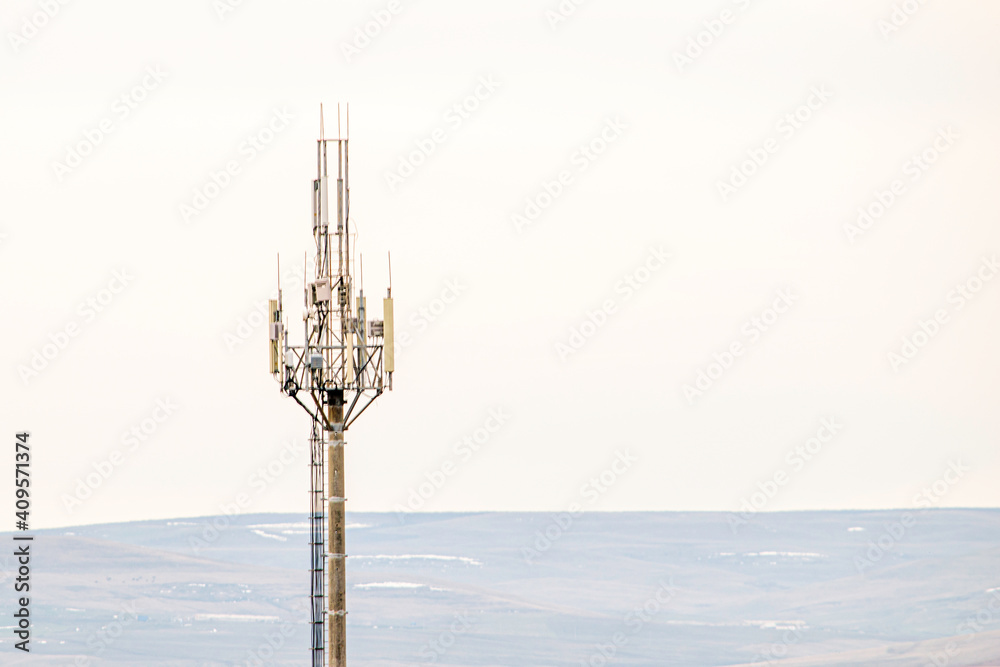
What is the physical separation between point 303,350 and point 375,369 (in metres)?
1.70

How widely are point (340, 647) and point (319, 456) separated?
4.57 m

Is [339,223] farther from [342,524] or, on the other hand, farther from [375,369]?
[342,524]

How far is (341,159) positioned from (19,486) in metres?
32.0

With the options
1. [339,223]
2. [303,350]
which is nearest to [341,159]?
[339,223]

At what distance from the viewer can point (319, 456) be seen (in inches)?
1606

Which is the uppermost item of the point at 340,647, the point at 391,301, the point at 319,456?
the point at 391,301

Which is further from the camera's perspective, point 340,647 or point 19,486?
point 19,486

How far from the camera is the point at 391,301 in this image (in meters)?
40.5

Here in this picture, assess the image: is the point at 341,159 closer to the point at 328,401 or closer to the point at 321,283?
the point at 321,283

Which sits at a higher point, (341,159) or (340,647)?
(341,159)

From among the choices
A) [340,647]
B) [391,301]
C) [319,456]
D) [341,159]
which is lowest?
[340,647]

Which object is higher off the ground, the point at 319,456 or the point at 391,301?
the point at 391,301

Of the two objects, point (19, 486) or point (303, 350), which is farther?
point (19, 486)

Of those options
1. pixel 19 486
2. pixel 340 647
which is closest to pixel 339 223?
pixel 340 647
